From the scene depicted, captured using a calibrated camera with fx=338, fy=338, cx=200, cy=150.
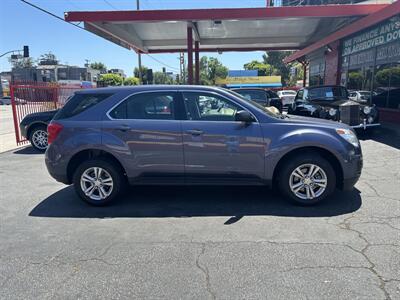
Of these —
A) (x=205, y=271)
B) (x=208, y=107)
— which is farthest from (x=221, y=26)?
(x=205, y=271)

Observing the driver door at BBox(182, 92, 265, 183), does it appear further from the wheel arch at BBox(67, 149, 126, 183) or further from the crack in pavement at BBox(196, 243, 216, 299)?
the crack in pavement at BBox(196, 243, 216, 299)

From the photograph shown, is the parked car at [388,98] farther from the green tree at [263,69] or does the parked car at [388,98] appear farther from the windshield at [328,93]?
the green tree at [263,69]

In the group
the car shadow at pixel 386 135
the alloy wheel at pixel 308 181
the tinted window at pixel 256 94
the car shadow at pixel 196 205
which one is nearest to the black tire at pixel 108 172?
the car shadow at pixel 196 205

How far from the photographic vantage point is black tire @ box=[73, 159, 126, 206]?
489cm

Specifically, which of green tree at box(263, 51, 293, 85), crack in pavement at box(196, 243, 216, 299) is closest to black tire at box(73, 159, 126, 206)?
crack in pavement at box(196, 243, 216, 299)

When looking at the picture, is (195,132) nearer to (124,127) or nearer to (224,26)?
(124,127)

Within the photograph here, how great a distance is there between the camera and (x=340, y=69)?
18.2 meters

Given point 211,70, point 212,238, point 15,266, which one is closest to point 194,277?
point 212,238

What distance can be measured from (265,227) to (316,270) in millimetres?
1042

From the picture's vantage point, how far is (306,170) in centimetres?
471

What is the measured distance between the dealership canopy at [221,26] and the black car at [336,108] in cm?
344

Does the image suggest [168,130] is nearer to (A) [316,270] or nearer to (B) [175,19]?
(A) [316,270]

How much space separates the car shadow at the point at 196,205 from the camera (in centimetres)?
465

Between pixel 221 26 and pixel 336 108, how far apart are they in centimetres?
884
